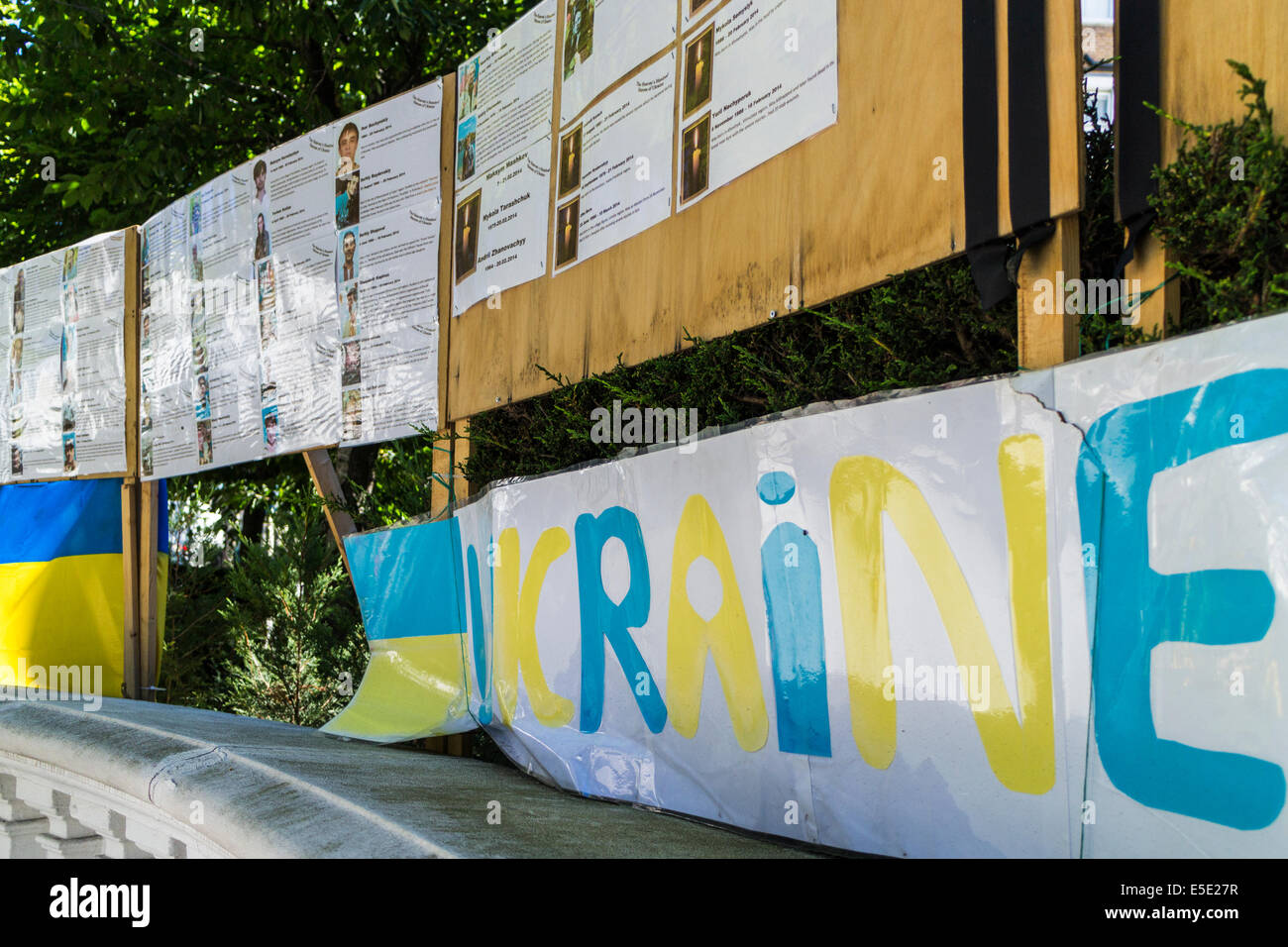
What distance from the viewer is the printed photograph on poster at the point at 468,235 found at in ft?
18.8

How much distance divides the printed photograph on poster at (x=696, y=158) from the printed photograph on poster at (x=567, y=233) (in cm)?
77

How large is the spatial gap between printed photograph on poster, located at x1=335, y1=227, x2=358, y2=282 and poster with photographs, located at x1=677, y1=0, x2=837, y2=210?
269 centimetres

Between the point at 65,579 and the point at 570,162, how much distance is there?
552 cm

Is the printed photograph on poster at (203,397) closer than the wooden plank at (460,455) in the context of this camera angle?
No

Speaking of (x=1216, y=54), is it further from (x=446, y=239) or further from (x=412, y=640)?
(x=412, y=640)

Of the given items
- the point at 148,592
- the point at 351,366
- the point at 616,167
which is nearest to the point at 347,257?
the point at 351,366

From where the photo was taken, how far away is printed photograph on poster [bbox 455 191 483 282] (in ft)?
18.8

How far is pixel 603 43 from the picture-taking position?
16.0ft

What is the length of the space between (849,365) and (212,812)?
230 cm

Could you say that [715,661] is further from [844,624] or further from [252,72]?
[252,72]

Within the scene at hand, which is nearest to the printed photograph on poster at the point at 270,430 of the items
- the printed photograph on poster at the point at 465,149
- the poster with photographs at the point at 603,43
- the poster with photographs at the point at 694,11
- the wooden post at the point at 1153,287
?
the printed photograph on poster at the point at 465,149

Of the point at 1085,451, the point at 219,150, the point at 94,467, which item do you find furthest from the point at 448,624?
the point at 219,150

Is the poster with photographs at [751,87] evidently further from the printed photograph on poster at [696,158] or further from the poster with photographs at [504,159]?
the poster with photographs at [504,159]

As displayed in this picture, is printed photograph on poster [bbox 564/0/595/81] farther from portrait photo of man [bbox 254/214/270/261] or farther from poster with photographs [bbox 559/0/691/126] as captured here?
portrait photo of man [bbox 254/214/270/261]
